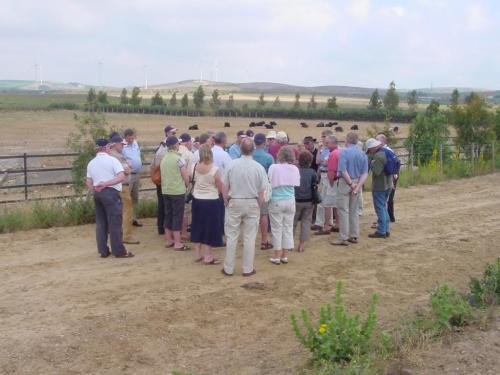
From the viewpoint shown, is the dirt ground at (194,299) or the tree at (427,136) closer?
the dirt ground at (194,299)

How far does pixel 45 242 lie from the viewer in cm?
956

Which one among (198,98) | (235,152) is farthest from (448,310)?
(198,98)

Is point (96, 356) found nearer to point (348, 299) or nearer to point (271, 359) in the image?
point (271, 359)

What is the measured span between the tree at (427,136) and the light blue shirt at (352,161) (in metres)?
11.0

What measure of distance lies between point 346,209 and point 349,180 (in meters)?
0.47

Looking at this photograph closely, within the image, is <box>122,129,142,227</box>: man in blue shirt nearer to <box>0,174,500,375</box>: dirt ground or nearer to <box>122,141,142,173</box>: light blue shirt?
<box>122,141,142,173</box>: light blue shirt

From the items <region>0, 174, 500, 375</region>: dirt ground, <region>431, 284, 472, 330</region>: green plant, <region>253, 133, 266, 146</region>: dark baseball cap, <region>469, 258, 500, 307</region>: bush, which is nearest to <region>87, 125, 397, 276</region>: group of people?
<region>253, 133, 266, 146</region>: dark baseball cap

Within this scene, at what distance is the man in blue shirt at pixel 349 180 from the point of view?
9.43 metres

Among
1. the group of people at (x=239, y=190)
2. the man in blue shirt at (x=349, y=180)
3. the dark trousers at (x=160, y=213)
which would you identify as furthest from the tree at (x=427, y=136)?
the dark trousers at (x=160, y=213)

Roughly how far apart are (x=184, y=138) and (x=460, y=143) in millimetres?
14722

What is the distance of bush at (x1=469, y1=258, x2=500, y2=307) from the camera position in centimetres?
632

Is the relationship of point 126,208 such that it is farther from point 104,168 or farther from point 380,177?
point 380,177

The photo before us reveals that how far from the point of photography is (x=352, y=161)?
948 centimetres

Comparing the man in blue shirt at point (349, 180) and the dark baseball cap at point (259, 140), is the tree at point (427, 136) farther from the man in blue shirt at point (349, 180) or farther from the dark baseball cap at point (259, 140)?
the dark baseball cap at point (259, 140)
